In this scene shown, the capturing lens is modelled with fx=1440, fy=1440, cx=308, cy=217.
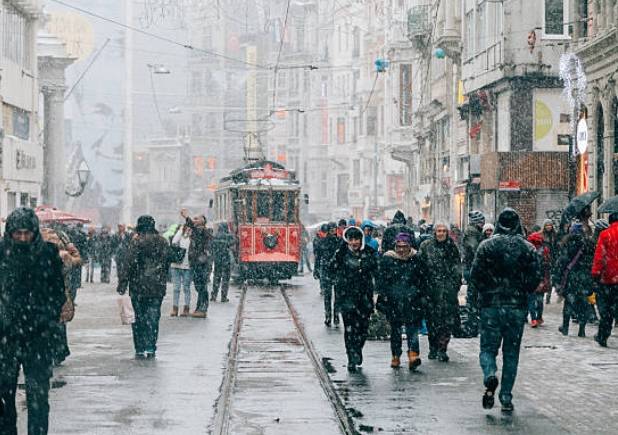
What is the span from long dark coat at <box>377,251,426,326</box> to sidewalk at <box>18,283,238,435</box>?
1997mm

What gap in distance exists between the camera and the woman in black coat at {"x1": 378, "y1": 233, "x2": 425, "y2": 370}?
15617 millimetres

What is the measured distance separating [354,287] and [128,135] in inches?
3477

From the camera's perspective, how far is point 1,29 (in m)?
46.0

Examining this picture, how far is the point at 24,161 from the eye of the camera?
49.5 metres

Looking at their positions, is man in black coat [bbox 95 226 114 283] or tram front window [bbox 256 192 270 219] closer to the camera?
tram front window [bbox 256 192 270 219]

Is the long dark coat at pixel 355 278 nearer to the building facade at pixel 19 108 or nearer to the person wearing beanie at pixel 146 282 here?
the person wearing beanie at pixel 146 282

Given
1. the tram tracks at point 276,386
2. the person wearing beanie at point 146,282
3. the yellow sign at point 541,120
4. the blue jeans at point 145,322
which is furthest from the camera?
the yellow sign at point 541,120

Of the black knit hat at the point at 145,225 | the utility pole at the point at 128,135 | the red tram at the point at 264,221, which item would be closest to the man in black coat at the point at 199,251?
the black knit hat at the point at 145,225

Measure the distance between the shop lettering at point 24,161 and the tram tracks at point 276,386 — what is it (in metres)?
26.1

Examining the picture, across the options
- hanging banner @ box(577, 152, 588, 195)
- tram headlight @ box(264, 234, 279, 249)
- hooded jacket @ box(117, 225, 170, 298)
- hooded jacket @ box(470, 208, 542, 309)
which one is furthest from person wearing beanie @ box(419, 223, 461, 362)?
tram headlight @ box(264, 234, 279, 249)

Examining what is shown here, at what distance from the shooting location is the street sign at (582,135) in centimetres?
3378

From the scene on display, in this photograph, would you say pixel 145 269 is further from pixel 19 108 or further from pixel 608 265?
pixel 19 108

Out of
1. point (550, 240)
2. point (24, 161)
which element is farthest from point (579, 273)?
point (24, 161)

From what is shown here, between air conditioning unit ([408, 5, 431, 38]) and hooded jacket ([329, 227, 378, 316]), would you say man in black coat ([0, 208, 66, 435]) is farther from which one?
air conditioning unit ([408, 5, 431, 38])
